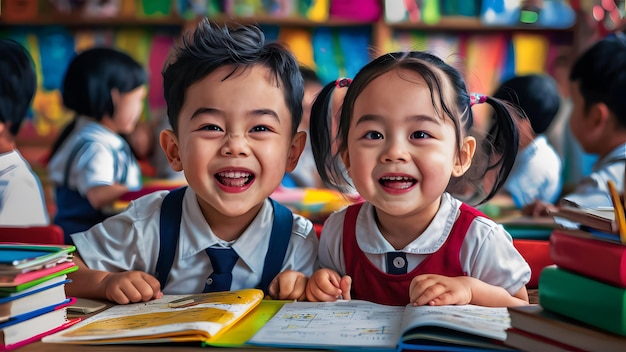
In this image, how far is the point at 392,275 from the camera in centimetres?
128

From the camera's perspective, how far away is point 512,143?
52.3 inches

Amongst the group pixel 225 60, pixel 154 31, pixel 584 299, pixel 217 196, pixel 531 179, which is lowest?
pixel 531 179

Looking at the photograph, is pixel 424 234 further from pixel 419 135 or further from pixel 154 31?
pixel 154 31

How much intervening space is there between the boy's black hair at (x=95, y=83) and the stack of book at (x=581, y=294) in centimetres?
221

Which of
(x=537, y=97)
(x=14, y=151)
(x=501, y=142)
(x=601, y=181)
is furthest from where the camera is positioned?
(x=537, y=97)

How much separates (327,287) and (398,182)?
214 millimetres

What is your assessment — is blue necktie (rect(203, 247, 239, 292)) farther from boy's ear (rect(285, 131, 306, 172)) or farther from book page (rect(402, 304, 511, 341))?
book page (rect(402, 304, 511, 341))

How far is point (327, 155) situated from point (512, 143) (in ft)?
1.13

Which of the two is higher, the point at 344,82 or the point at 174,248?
the point at 344,82

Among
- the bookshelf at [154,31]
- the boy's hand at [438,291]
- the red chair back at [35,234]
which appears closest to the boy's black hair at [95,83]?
the red chair back at [35,234]

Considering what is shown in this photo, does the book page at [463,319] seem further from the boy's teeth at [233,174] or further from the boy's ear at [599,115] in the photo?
the boy's ear at [599,115]

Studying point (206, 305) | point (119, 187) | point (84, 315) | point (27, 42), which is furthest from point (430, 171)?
point (27, 42)

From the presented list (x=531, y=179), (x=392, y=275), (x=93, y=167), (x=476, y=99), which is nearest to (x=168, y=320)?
(x=392, y=275)

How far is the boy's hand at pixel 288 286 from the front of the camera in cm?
125
